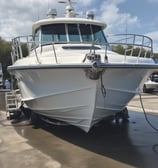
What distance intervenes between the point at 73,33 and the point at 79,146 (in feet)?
10.9

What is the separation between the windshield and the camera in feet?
29.4

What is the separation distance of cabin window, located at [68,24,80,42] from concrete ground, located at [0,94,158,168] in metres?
2.53

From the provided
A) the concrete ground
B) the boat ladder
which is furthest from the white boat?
the boat ladder

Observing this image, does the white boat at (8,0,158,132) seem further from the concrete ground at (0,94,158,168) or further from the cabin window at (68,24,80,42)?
the concrete ground at (0,94,158,168)

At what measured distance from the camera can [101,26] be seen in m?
9.70

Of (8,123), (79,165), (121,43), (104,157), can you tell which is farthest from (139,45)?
(8,123)

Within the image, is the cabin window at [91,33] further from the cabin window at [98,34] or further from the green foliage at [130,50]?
the green foliage at [130,50]

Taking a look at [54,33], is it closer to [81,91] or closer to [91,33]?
[91,33]

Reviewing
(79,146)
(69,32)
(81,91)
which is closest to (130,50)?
(69,32)

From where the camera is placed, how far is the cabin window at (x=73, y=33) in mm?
8941

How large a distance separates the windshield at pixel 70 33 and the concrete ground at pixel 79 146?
2533 millimetres

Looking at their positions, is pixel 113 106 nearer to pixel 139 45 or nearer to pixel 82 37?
pixel 139 45

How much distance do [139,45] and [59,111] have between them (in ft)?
8.16

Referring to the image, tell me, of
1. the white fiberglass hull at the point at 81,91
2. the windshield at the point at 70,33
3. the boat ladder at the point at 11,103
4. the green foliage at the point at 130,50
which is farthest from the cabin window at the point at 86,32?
the boat ladder at the point at 11,103
